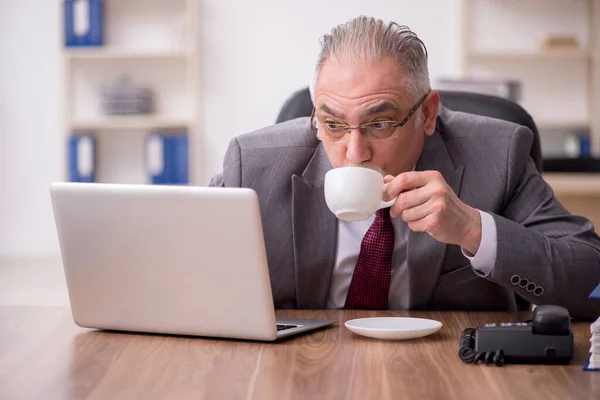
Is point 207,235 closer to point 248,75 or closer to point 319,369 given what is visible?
Answer: point 319,369

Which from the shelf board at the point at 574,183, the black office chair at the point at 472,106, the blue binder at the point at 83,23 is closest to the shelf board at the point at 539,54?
the shelf board at the point at 574,183

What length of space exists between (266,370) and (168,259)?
A: 26 cm

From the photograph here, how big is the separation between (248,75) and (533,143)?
3577mm

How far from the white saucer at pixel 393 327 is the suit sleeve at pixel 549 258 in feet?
0.80

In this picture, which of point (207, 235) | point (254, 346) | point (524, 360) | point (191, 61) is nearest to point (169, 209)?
point (207, 235)

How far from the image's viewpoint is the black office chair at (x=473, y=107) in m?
2.06

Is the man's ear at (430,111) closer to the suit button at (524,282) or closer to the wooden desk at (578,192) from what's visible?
the suit button at (524,282)

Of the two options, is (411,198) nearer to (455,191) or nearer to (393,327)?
(393,327)

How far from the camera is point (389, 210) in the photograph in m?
1.80

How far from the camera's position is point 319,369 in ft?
3.63

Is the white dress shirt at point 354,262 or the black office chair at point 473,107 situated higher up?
the black office chair at point 473,107

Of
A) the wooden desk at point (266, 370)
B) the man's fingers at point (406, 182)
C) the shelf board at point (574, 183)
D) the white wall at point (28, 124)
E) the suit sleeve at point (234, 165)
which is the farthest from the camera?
the white wall at point (28, 124)

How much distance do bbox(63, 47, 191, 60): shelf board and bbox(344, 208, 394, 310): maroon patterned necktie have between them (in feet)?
12.0

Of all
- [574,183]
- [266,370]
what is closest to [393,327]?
[266,370]
